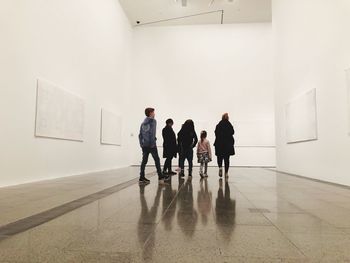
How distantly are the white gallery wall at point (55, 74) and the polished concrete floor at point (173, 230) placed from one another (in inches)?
113

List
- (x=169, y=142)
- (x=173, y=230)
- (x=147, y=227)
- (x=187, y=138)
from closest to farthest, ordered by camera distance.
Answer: (x=173, y=230) < (x=147, y=227) < (x=169, y=142) < (x=187, y=138)

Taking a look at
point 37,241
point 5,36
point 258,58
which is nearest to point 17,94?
point 5,36

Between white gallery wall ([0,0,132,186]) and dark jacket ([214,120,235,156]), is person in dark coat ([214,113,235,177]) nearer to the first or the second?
dark jacket ([214,120,235,156])

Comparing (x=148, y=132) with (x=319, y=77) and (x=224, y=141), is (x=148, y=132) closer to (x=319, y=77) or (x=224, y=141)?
(x=224, y=141)

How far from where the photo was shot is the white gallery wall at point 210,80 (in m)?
18.1

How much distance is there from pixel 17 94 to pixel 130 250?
6.13 meters

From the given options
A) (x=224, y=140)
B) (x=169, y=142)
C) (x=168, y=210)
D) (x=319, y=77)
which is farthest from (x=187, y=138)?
(x=168, y=210)

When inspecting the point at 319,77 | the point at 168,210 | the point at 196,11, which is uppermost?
the point at 196,11

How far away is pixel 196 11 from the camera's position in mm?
17328

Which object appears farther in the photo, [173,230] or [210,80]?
[210,80]

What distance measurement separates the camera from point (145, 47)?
19.1 metres

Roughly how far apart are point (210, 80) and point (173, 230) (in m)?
16.4

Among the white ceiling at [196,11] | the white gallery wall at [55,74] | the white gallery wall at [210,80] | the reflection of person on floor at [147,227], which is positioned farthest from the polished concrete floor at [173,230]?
the white ceiling at [196,11]

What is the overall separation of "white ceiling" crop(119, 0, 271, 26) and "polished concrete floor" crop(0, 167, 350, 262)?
1402 centimetres
